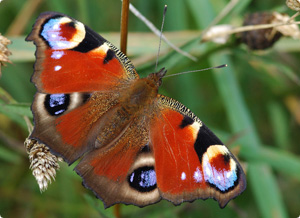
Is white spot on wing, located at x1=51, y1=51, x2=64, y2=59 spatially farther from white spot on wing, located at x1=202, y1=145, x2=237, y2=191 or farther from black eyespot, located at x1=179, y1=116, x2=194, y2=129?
white spot on wing, located at x1=202, y1=145, x2=237, y2=191

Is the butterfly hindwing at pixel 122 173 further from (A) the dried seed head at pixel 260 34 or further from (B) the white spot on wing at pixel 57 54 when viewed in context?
(A) the dried seed head at pixel 260 34

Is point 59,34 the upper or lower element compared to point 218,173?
upper

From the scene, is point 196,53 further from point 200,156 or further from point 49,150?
point 49,150

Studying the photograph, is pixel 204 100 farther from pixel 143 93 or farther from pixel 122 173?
pixel 122 173

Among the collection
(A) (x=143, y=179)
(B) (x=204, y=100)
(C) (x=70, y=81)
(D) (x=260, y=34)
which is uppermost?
(D) (x=260, y=34)

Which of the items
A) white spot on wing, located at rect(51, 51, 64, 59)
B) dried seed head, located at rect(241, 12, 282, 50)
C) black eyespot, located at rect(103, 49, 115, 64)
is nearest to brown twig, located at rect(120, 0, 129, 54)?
black eyespot, located at rect(103, 49, 115, 64)

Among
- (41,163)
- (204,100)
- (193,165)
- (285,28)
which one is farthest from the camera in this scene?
(204,100)

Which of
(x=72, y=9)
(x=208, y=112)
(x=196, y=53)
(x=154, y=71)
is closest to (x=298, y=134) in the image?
(x=208, y=112)

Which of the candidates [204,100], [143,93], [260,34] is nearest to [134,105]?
[143,93]
